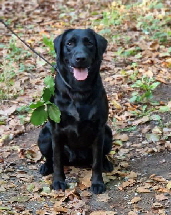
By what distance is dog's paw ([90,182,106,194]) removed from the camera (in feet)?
14.7

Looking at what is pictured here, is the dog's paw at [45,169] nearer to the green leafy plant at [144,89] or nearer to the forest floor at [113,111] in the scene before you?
the forest floor at [113,111]

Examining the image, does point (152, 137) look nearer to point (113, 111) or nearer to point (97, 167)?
point (113, 111)

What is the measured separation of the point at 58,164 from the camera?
4.59 m

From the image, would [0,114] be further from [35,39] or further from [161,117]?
[35,39]

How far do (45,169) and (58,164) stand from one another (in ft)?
1.02

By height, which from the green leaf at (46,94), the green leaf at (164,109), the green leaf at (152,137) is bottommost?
the green leaf at (152,137)

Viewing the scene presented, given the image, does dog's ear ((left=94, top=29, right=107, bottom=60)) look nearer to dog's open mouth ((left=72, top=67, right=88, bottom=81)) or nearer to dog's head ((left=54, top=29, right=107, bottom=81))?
dog's head ((left=54, top=29, right=107, bottom=81))

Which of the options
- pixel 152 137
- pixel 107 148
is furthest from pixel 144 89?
pixel 107 148

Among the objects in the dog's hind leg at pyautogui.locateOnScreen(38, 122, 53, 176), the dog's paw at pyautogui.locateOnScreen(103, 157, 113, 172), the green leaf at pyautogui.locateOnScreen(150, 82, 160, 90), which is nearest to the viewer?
the dog's hind leg at pyautogui.locateOnScreen(38, 122, 53, 176)

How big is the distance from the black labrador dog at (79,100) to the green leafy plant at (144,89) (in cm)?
183

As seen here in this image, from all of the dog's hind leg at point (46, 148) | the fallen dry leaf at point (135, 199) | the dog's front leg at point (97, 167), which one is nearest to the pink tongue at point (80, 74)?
the dog's front leg at point (97, 167)

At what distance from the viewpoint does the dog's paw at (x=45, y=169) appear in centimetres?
A: 485

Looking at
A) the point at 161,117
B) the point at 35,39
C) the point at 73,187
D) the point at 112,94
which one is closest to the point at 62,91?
the point at 73,187

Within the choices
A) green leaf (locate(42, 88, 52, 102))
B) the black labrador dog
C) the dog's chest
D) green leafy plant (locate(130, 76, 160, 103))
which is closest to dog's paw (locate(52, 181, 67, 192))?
the black labrador dog
